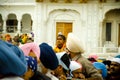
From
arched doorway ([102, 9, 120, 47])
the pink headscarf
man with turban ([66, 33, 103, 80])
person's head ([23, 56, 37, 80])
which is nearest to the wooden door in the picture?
arched doorway ([102, 9, 120, 47])

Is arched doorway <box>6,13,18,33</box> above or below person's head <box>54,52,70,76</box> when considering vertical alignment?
above

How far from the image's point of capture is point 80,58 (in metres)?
5.55

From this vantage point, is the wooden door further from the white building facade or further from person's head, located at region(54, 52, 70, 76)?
person's head, located at region(54, 52, 70, 76)

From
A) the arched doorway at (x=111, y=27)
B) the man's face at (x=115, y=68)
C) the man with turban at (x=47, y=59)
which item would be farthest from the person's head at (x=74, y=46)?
the arched doorway at (x=111, y=27)

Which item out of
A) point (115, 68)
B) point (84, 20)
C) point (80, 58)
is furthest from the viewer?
point (84, 20)

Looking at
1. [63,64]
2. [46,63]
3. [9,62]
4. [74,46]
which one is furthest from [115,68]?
[9,62]

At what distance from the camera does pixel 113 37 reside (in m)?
28.1

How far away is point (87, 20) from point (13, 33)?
6570 mm

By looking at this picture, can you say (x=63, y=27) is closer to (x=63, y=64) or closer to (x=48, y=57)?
(x=63, y=64)

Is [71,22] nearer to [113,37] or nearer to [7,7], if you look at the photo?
[113,37]

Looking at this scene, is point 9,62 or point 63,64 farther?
point 63,64

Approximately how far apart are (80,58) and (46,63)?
150 centimetres

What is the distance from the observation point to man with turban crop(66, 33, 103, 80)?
539 cm

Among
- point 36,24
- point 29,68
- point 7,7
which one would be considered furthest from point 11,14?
point 29,68
